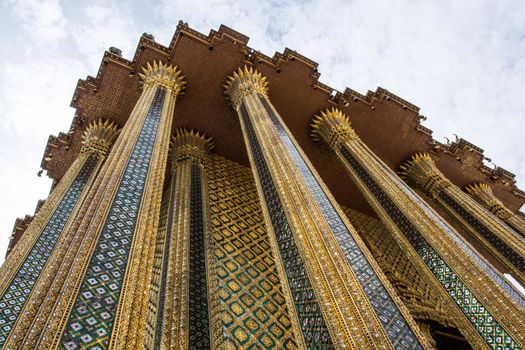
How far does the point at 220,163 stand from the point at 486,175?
651 centimetres

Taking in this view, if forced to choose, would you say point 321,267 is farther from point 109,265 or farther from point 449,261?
A: point 449,261

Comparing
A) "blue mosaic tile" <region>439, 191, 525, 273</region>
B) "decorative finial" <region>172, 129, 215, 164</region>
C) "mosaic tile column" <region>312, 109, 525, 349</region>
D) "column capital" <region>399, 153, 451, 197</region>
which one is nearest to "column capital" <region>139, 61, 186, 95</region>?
"decorative finial" <region>172, 129, 215, 164</region>

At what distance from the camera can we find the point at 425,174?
379 inches

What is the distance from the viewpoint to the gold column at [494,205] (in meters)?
8.85

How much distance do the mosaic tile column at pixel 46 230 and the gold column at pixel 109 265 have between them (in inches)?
8.9

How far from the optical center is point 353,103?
377 inches

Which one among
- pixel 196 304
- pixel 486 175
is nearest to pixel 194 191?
pixel 196 304

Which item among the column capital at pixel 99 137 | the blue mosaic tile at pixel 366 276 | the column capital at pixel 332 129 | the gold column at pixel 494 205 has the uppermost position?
the column capital at pixel 99 137

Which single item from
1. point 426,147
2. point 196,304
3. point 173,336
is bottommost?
point 173,336

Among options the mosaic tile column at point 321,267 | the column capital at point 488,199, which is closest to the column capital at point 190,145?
the mosaic tile column at point 321,267

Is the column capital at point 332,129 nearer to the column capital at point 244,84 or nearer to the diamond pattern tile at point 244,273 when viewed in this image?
the column capital at point 244,84

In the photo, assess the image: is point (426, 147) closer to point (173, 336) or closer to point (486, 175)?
point (486, 175)

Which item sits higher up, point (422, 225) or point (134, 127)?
point (134, 127)

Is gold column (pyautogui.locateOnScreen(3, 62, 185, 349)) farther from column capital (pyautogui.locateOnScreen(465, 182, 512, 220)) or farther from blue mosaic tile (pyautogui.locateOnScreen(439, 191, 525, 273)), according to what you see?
column capital (pyautogui.locateOnScreen(465, 182, 512, 220))
